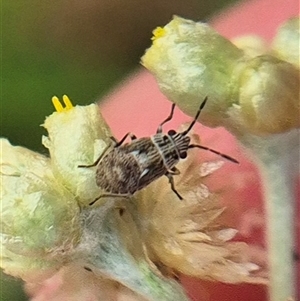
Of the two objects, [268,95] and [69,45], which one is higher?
[69,45]

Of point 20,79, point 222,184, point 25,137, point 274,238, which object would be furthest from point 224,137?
point 20,79

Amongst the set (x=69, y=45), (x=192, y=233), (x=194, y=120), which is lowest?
(x=192, y=233)

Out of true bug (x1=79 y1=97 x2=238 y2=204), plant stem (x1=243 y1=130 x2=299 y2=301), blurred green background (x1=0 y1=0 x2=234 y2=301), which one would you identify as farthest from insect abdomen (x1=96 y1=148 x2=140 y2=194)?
blurred green background (x1=0 y1=0 x2=234 y2=301)

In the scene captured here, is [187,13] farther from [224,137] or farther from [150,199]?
[150,199]

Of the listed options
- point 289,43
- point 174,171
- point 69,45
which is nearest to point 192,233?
point 174,171

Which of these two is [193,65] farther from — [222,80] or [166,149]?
[166,149]

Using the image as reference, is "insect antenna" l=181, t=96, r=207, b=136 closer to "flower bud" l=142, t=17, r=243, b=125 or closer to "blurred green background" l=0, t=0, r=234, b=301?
"flower bud" l=142, t=17, r=243, b=125

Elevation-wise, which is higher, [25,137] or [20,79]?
[20,79]
